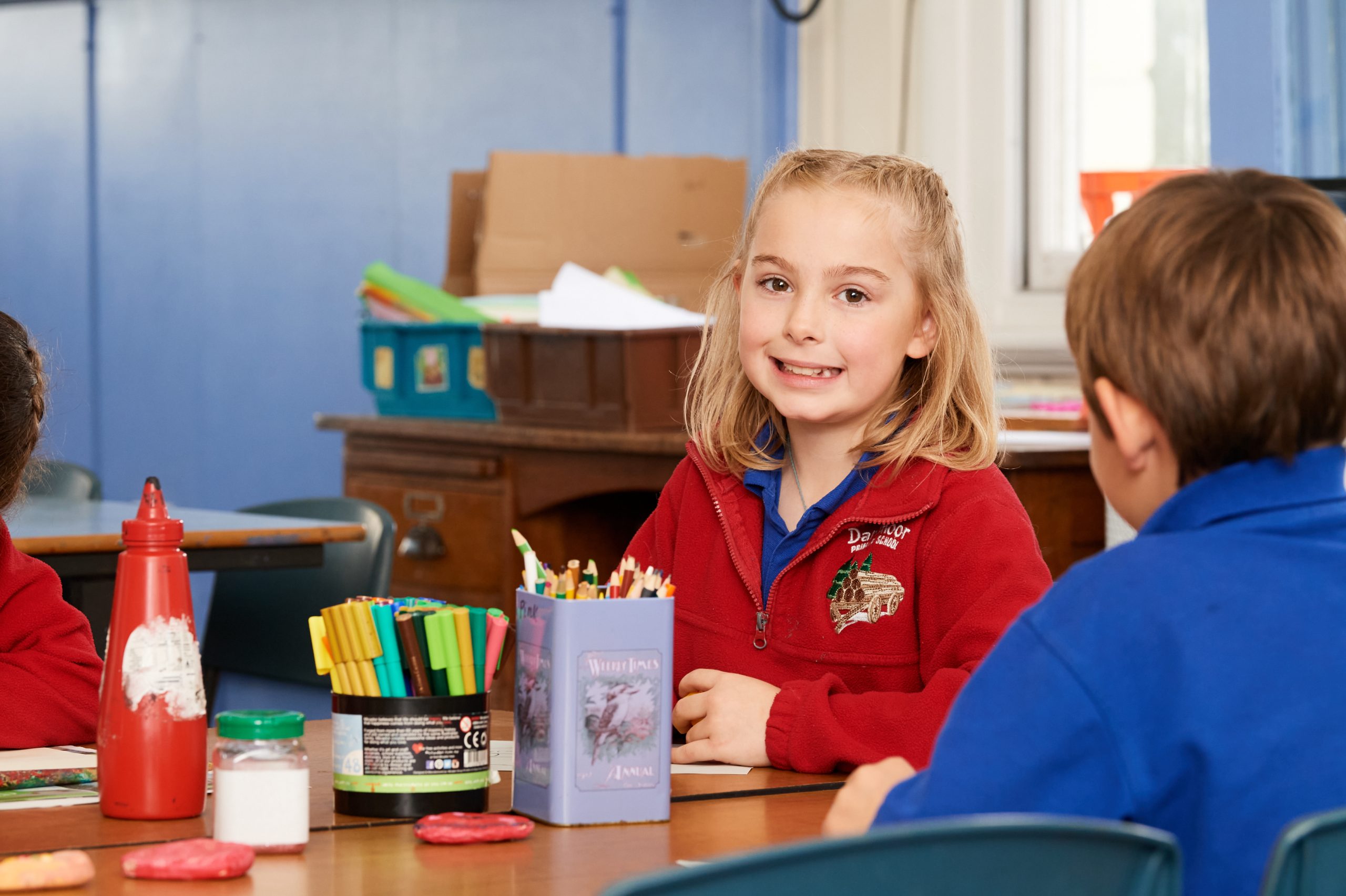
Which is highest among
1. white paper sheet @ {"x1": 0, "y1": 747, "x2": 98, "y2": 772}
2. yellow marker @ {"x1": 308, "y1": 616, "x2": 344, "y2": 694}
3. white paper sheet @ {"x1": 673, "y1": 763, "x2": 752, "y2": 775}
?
yellow marker @ {"x1": 308, "y1": 616, "x2": 344, "y2": 694}

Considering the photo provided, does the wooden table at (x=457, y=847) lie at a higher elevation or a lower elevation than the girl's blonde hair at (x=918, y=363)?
lower

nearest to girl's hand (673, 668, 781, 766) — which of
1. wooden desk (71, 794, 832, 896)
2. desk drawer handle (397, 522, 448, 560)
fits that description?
wooden desk (71, 794, 832, 896)

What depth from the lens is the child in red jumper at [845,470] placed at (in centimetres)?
130

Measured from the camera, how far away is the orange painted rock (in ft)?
2.58

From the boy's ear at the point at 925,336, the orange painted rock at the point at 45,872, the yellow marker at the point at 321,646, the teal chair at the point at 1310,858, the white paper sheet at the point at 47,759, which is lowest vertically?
the white paper sheet at the point at 47,759

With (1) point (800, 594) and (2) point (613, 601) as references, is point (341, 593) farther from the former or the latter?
(2) point (613, 601)

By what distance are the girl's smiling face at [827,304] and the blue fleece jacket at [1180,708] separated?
66 centimetres

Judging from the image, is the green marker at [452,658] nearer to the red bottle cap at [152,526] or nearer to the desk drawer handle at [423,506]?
the red bottle cap at [152,526]

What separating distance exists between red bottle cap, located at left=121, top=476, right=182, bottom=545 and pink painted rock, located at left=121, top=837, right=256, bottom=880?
7.5 inches

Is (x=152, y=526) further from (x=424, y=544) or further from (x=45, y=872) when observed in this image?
(x=424, y=544)

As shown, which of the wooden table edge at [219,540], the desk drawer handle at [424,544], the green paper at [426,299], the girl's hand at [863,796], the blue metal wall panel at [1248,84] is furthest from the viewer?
the green paper at [426,299]

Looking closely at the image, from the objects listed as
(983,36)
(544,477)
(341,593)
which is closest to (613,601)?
(341,593)

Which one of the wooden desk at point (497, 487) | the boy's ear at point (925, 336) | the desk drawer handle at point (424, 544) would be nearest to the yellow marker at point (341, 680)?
the boy's ear at point (925, 336)

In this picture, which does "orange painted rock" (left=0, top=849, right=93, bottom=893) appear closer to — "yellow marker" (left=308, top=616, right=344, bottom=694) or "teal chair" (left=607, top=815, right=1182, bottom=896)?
"yellow marker" (left=308, top=616, right=344, bottom=694)
